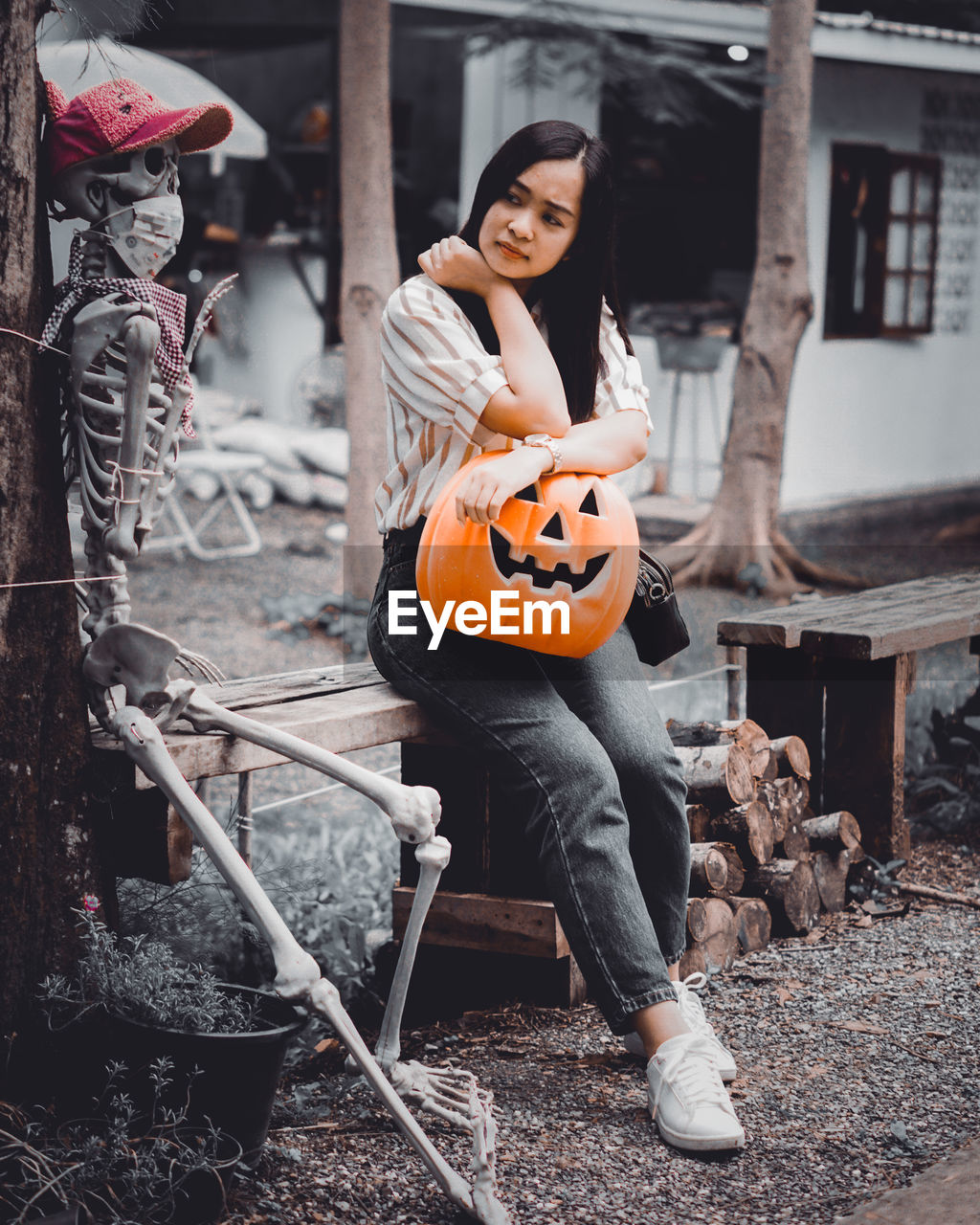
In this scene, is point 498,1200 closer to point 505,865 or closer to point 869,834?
point 505,865

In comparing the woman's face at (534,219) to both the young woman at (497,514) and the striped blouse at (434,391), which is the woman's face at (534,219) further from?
the striped blouse at (434,391)

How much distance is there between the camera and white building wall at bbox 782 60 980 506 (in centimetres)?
1045

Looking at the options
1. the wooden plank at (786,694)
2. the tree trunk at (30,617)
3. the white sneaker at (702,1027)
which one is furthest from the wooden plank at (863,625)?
the tree trunk at (30,617)

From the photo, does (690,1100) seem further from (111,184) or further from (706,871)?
(111,184)

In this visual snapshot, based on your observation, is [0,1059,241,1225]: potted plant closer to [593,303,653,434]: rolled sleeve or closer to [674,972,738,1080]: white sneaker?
[674,972,738,1080]: white sneaker

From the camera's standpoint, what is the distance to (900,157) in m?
10.9

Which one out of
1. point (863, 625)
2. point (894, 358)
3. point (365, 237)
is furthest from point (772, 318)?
point (863, 625)

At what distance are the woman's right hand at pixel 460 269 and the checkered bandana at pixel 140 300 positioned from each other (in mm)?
571

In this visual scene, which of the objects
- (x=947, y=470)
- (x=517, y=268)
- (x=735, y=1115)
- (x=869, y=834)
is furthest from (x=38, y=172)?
(x=947, y=470)

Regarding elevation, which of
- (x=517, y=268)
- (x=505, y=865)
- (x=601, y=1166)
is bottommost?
(x=601, y=1166)

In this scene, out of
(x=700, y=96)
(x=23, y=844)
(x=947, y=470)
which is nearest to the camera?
(x=23, y=844)

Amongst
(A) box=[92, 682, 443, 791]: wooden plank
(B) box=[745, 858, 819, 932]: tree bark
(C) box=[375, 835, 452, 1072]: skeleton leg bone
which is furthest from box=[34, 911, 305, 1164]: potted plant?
(B) box=[745, 858, 819, 932]: tree bark

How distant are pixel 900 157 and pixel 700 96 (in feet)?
5.44

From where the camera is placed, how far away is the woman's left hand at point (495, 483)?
2.62 m
